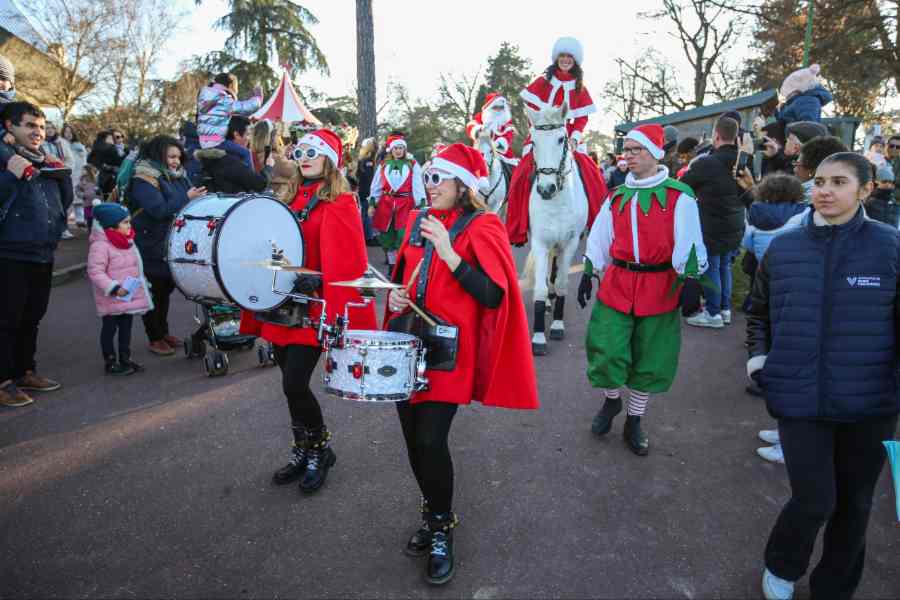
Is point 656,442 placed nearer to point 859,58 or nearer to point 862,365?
point 862,365

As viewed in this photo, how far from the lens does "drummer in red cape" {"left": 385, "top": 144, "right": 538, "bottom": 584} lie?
2.51 m

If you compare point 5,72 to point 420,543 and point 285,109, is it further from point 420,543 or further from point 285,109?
point 285,109

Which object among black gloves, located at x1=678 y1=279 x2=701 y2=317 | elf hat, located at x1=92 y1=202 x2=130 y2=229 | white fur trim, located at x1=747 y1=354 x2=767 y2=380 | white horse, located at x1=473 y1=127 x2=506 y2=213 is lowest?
white fur trim, located at x1=747 y1=354 x2=767 y2=380

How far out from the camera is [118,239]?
5.34 metres

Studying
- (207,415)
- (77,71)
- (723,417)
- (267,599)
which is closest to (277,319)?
(267,599)

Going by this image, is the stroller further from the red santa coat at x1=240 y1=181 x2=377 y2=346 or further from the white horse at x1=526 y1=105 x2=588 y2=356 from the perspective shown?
the white horse at x1=526 y1=105 x2=588 y2=356

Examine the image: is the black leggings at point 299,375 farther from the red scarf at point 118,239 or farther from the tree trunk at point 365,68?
the tree trunk at point 365,68

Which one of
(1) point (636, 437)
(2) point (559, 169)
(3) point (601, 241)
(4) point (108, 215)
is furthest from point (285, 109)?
(1) point (636, 437)

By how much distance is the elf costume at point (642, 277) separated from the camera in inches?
147

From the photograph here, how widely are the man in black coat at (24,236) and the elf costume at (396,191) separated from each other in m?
5.11

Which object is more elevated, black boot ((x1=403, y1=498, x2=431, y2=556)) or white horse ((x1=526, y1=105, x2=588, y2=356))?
white horse ((x1=526, y1=105, x2=588, y2=356))

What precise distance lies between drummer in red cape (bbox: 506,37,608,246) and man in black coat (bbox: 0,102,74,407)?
4.33 meters

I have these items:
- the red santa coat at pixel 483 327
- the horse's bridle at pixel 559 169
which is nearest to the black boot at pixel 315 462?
the red santa coat at pixel 483 327

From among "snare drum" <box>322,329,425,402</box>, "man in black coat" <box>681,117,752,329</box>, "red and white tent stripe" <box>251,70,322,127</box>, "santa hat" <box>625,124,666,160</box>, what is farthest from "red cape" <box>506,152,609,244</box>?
"red and white tent stripe" <box>251,70,322,127</box>
